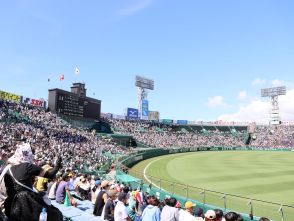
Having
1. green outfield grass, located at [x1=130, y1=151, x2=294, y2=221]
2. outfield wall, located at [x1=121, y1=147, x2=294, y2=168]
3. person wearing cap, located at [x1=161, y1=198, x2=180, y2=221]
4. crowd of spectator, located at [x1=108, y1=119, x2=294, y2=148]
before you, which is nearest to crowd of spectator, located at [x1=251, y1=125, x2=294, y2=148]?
crowd of spectator, located at [x1=108, y1=119, x2=294, y2=148]

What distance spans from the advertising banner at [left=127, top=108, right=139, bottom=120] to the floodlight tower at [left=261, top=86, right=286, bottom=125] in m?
47.6

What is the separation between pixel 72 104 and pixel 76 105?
99 centimetres

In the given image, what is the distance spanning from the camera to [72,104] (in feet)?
169

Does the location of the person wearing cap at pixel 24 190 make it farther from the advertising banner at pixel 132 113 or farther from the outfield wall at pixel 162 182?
the advertising banner at pixel 132 113

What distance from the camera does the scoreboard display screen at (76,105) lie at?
→ 163ft

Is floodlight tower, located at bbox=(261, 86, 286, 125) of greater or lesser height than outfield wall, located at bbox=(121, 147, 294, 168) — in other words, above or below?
above

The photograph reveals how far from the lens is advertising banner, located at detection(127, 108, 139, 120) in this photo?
3214 inches

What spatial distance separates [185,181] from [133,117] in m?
51.3

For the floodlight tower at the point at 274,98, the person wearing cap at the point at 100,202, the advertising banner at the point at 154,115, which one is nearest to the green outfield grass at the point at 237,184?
the person wearing cap at the point at 100,202

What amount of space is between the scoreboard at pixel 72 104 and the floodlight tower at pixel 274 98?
6931 centimetres

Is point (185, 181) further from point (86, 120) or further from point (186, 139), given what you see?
point (186, 139)

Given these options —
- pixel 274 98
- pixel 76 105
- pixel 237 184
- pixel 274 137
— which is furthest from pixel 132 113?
pixel 274 98

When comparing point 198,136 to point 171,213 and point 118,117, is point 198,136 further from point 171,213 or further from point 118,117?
point 171,213

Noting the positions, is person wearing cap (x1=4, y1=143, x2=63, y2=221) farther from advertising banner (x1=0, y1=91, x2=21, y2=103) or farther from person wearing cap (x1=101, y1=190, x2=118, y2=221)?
advertising banner (x1=0, y1=91, x2=21, y2=103)
